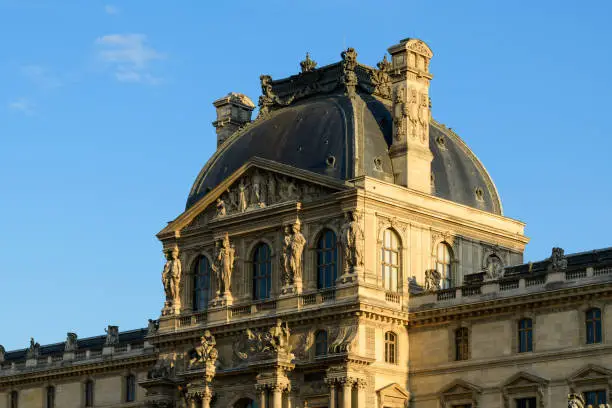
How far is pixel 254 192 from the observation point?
96188mm

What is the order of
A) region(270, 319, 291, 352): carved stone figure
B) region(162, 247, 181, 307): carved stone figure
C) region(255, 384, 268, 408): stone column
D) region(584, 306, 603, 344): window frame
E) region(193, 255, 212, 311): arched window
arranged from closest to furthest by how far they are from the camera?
region(584, 306, 603, 344): window frame, region(270, 319, 291, 352): carved stone figure, region(255, 384, 268, 408): stone column, region(193, 255, 212, 311): arched window, region(162, 247, 181, 307): carved stone figure

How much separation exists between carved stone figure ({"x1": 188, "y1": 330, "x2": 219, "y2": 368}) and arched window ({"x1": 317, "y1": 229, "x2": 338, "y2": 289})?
294 inches

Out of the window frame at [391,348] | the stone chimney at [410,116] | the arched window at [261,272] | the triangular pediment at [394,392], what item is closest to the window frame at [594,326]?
the triangular pediment at [394,392]

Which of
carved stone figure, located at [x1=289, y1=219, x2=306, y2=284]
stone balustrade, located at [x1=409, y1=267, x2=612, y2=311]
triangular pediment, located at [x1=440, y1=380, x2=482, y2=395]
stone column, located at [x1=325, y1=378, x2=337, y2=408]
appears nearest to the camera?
stone balustrade, located at [x1=409, y1=267, x2=612, y2=311]

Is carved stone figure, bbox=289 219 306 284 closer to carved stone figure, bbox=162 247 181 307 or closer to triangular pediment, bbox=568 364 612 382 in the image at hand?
carved stone figure, bbox=162 247 181 307

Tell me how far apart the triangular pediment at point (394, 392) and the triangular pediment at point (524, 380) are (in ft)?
22.4

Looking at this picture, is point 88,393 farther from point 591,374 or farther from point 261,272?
point 591,374

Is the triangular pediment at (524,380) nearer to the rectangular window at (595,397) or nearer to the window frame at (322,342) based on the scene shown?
the rectangular window at (595,397)

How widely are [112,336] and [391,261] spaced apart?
27.7 meters

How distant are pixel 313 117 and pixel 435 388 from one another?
18883 mm

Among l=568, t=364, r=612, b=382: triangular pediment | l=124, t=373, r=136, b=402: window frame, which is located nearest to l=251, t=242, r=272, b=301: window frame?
l=124, t=373, r=136, b=402: window frame

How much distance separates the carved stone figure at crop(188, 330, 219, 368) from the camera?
311ft

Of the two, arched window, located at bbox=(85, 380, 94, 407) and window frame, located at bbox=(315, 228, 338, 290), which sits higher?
window frame, located at bbox=(315, 228, 338, 290)

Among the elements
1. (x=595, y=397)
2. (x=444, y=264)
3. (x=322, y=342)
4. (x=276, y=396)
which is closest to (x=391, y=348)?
(x=322, y=342)
